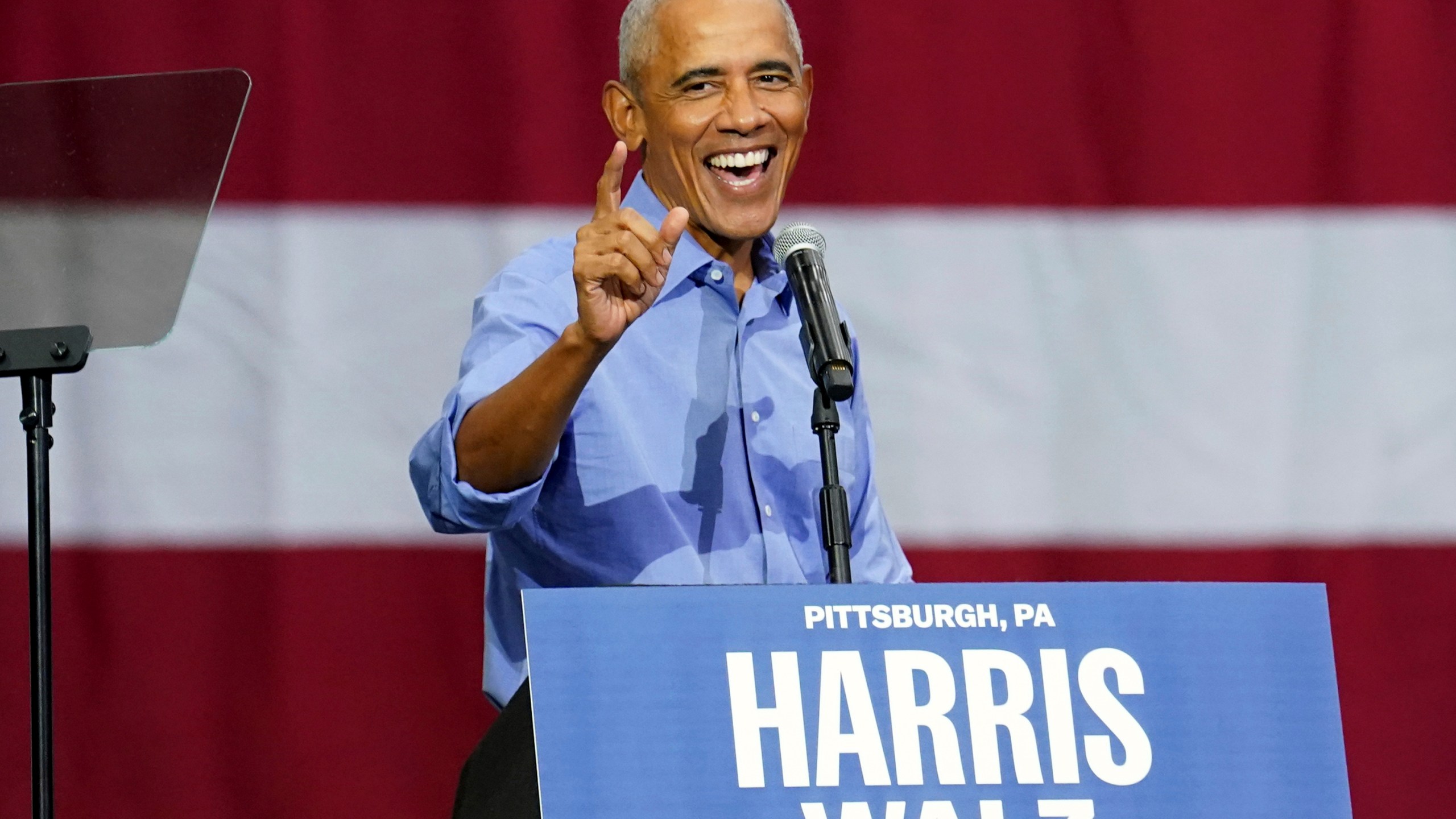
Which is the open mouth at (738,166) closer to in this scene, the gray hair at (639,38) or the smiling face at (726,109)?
the smiling face at (726,109)

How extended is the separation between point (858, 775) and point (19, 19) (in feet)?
5.46

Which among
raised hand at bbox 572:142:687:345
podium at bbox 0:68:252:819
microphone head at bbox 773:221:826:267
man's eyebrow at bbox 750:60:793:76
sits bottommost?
raised hand at bbox 572:142:687:345

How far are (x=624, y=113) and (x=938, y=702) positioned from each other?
87cm

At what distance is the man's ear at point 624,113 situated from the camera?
1591 millimetres

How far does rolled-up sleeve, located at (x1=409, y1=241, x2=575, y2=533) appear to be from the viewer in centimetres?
124

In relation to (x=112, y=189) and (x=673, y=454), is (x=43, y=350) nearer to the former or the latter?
(x=112, y=189)

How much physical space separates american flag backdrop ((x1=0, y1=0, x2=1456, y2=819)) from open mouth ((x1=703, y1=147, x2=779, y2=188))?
592 mm

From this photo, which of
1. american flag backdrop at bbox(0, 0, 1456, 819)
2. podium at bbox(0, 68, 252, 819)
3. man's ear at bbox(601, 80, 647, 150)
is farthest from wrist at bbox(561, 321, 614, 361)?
american flag backdrop at bbox(0, 0, 1456, 819)

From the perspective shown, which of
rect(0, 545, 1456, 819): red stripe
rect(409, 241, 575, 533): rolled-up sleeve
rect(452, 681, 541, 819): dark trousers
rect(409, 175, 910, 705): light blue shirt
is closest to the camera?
rect(452, 681, 541, 819): dark trousers

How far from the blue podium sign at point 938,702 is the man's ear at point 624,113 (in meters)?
0.78

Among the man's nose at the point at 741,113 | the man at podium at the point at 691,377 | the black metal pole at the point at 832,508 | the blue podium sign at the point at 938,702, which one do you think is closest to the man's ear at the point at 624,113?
the man at podium at the point at 691,377

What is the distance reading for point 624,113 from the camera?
5.29 ft

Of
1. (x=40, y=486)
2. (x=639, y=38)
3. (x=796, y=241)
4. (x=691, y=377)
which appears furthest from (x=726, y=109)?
(x=40, y=486)

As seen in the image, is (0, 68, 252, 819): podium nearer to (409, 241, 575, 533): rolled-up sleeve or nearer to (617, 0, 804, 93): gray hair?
(409, 241, 575, 533): rolled-up sleeve
